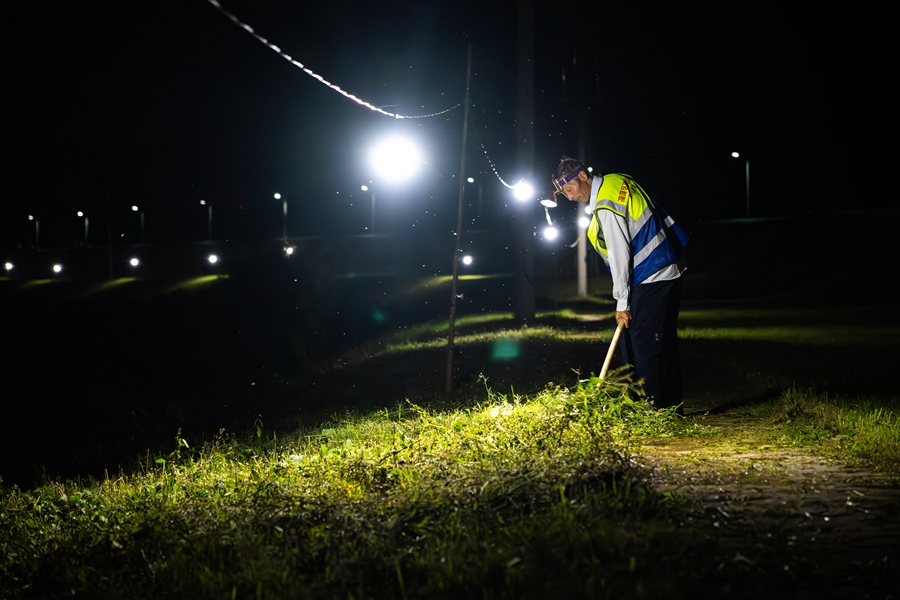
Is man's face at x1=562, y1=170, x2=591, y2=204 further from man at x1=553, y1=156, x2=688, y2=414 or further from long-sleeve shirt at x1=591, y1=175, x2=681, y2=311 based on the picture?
long-sleeve shirt at x1=591, y1=175, x2=681, y2=311

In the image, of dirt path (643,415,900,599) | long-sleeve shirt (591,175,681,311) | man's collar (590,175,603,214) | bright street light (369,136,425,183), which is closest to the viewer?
dirt path (643,415,900,599)

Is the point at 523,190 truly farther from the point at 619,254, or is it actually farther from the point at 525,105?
the point at 619,254

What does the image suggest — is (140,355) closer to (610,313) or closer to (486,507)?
(610,313)

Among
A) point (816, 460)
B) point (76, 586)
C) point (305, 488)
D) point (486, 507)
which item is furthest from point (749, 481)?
point (76, 586)

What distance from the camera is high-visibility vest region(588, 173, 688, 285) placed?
21.1ft

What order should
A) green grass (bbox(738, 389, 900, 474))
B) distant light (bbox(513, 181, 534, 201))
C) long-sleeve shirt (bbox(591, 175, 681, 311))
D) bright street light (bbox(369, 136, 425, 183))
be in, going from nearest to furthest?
→ 1. green grass (bbox(738, 389, 900, 474))
2. long-sleeve shirt (bbox(591, 175, 681, 311))
3. bright street light (bbox(369, 136, 425, 183))
4. distant light (bbox(513, 181, 534, 201))

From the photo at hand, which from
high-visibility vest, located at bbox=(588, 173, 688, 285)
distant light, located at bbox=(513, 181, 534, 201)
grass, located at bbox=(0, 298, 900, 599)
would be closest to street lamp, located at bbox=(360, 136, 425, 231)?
distant light, located at bbox=(513, 181, 534, 201)

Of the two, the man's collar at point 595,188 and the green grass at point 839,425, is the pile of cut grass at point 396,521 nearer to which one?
the green grass at point 839,425

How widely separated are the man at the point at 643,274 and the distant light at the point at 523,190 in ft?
27.6

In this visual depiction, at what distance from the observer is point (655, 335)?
642 cm

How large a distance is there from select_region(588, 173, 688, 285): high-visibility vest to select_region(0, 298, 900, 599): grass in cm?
92

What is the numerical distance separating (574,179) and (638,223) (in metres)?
0.61

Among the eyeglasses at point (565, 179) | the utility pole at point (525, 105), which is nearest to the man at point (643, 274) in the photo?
the eyeglasses at point (565, 179)

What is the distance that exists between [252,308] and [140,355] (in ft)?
15.8
